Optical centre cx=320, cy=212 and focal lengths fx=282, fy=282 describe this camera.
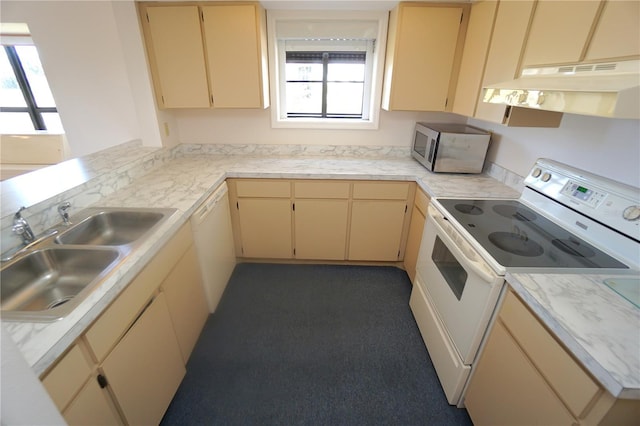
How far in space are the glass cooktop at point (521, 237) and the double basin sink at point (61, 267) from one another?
157 cm

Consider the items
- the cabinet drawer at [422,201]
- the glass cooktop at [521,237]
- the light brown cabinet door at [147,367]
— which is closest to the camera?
the light brown cabinet door at [147,367]

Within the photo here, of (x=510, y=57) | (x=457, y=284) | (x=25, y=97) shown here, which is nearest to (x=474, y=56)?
(x=510, y=57)

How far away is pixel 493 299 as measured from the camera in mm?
1172

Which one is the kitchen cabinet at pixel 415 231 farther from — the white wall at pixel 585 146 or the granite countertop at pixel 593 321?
the granite countertop at pixel 593 321

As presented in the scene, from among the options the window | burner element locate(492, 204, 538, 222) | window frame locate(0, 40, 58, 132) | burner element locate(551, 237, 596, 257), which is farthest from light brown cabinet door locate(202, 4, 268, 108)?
window frame locate(0, 40, 58, 132)

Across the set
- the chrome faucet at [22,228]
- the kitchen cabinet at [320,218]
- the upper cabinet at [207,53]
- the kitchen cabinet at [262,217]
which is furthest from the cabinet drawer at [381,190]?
the chrome faucet at [22,228]

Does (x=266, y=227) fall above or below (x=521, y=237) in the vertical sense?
below

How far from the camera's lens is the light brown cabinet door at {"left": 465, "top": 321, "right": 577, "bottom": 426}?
92cm

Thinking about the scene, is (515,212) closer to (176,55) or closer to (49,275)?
(49,275)

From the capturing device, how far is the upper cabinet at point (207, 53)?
1.99m

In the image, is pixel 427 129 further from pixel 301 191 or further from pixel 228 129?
pixel 228 129

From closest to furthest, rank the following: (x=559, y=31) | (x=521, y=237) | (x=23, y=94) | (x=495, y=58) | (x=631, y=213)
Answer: (x=631, y=213)
(x=559, y=31)
(x=521, y=237)
(x=495, y=58)
(x=23, y=94)

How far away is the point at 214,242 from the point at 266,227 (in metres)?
0.52

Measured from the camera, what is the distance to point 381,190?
2246 mm
